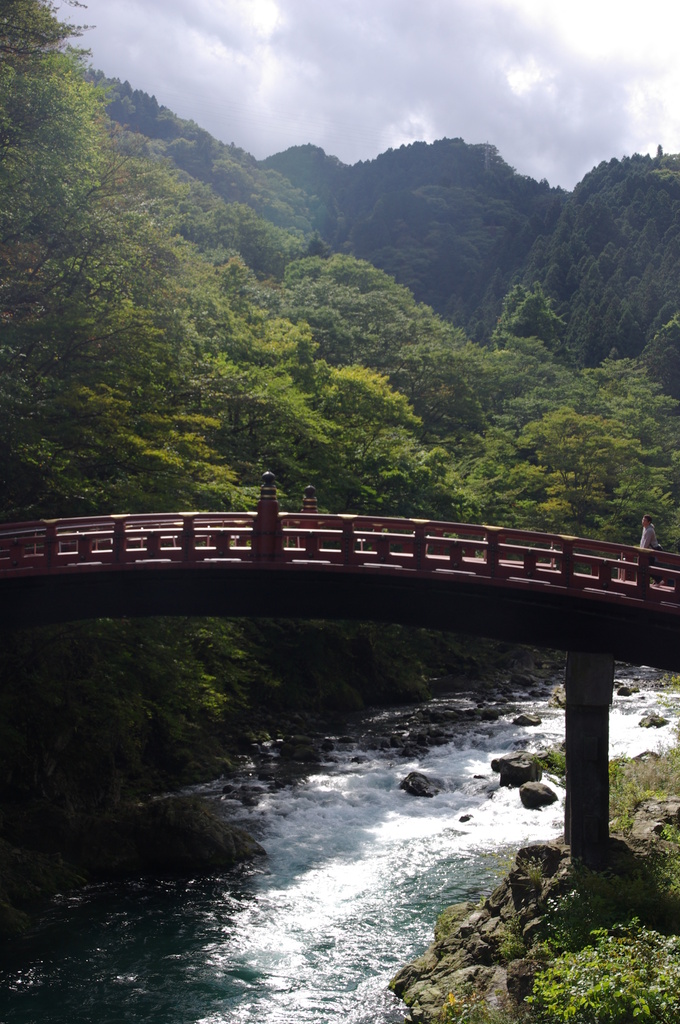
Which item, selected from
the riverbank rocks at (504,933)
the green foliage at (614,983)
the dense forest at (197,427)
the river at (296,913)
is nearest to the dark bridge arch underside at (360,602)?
the riverbank rocks at (504,933)

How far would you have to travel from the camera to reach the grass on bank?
12.2m

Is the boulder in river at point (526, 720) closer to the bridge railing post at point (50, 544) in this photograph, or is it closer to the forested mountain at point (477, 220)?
the bridge railing post at point (50, 544)

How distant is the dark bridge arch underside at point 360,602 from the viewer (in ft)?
59.4

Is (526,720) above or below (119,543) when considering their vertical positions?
below

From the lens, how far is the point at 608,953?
13148 mm

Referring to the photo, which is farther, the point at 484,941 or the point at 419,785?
the point at 419,785

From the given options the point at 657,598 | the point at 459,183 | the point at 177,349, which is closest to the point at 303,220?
the point at 459,183

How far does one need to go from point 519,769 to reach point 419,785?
9.86 ft

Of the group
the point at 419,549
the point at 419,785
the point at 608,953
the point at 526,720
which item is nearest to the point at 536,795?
the point at 419,785

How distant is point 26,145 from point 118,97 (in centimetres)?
15352

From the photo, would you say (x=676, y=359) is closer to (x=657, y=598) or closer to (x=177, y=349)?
(x=177, y=349)

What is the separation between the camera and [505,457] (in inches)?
2146

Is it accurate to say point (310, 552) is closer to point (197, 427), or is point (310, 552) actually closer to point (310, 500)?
point (310, 500)

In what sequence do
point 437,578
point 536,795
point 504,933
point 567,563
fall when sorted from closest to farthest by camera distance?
point 504,933
point 567,563
point 437,578
point 536,795
